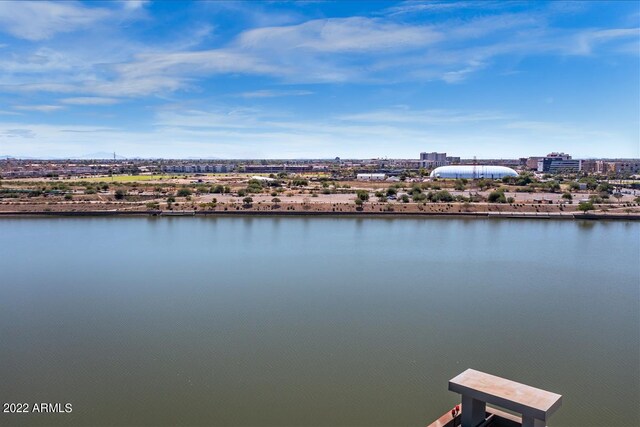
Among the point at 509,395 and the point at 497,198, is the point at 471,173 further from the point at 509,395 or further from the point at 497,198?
the point at 509,395

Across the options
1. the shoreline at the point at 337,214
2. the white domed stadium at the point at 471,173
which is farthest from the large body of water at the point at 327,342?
the white domed stadium at the point at 471,173

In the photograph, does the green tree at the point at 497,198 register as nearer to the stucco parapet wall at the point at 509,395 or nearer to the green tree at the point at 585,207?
the green tree at the point at 585,207

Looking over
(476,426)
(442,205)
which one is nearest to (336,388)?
(476,426)

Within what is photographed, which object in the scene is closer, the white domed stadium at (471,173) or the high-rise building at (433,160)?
the white domed stadium at (471,173)

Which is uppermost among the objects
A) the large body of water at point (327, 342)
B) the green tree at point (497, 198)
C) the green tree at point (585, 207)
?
the green tree at point (497, 198)

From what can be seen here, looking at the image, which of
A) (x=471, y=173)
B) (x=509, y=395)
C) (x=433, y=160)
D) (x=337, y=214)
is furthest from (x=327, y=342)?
(x=433, y=160)

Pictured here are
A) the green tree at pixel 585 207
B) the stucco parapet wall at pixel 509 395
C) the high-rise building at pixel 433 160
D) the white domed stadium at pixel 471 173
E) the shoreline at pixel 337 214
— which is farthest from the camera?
the high-rise building at pixel 433 160
